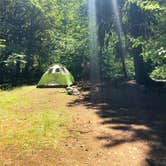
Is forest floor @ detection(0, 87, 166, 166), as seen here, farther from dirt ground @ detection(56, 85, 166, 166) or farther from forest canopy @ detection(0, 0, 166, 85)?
forest canopy @ detection(0, 0, 166, 85)

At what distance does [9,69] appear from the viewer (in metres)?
29.0

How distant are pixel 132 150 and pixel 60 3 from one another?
37855 mm

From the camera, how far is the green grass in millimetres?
8156

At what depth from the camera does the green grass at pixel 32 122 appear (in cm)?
816

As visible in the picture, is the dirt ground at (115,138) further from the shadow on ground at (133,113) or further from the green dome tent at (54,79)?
the green dome tent at (54,79)

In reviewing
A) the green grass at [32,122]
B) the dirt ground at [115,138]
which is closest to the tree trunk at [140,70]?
the green grass at [32,122]

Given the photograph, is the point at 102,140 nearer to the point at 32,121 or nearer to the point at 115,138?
the point at 115,138

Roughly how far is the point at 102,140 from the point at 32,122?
2.87 m

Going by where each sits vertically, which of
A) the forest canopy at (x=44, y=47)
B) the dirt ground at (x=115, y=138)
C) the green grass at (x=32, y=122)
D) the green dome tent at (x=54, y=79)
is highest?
the forest canopy at (x=44, y=47)

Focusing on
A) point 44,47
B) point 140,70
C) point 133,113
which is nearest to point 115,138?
point 133,113

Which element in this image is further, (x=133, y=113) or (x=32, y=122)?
(x=133, y=113)

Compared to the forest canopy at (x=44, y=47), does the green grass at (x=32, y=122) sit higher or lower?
lower

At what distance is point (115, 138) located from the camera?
8.65 meters

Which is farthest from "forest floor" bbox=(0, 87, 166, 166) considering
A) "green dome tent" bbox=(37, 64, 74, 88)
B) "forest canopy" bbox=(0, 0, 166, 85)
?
"forest canopy" bbox=(0, 0, 166, 85)
